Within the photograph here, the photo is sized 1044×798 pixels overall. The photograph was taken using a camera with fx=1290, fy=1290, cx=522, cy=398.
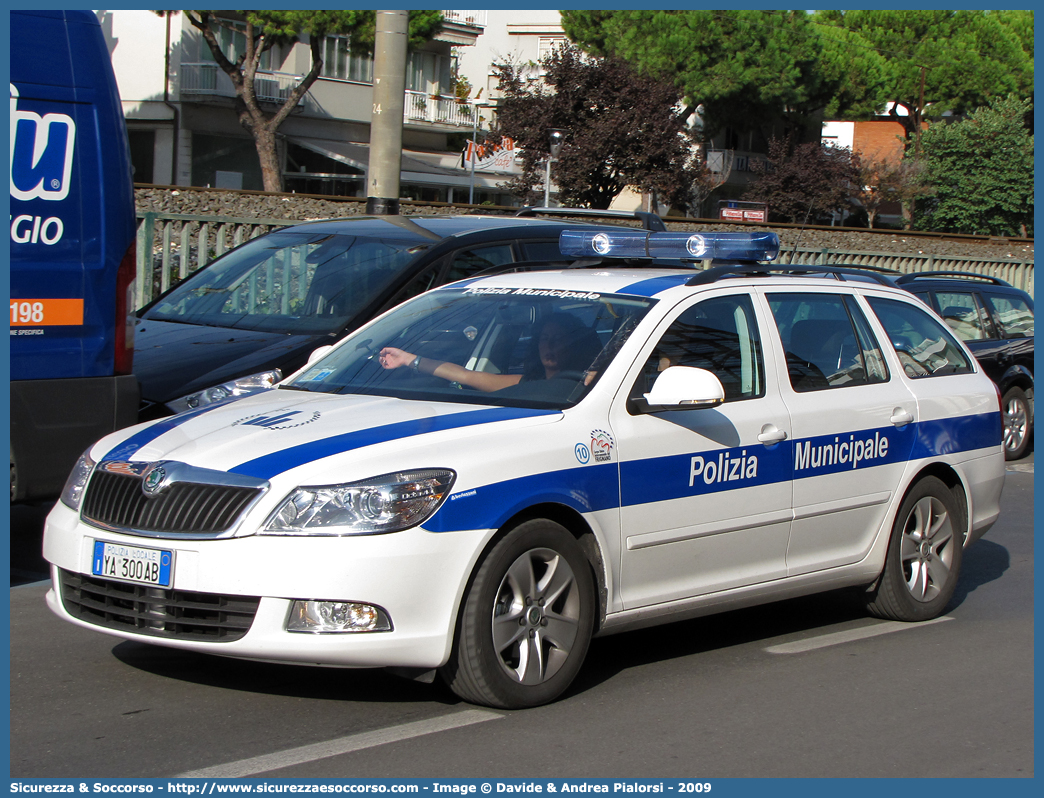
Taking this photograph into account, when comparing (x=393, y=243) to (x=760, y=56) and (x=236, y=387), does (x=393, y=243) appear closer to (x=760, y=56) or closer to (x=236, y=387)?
(x=236, y=387)

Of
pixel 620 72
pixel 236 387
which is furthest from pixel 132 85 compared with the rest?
pixel 236 387

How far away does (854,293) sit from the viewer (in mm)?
6473

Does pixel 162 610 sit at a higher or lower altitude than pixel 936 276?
lower

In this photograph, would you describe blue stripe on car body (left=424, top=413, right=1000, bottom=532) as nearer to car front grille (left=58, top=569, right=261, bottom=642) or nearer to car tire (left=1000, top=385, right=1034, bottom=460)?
car front grille (left=58, top=569, right=261, bottom=642)

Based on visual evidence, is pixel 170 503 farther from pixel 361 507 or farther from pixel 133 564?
pixel 361 507

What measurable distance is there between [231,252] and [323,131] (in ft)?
120

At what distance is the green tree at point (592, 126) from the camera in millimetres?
39625

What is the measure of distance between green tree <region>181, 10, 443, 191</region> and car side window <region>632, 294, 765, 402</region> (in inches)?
1323

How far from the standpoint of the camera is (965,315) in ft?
44.0

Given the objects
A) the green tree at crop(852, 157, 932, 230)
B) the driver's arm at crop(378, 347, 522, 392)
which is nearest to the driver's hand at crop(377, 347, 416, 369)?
the driver's arm at crop(378, 347, 522, 392)

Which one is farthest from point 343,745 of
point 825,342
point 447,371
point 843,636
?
point 825,342

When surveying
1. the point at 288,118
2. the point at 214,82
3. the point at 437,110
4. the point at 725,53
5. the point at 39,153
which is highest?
the point at 725,53

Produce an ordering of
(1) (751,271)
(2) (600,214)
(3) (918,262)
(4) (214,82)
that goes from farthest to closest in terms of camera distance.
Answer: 1. (4) (214,82)
2. (3) (918,262)
3. (2) (600,214)
4. (1) (751,271)

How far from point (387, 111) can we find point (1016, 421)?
7.32 metres
